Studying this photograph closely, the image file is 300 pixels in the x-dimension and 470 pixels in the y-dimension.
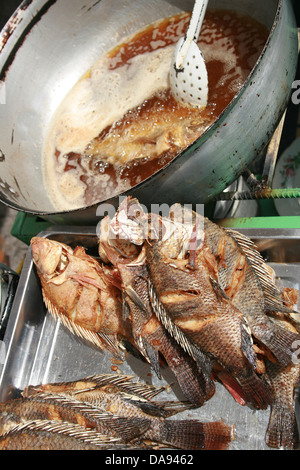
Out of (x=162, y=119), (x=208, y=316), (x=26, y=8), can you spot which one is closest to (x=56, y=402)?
(x=208, y=316)

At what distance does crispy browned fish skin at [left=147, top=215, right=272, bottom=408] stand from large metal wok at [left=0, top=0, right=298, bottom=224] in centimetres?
43

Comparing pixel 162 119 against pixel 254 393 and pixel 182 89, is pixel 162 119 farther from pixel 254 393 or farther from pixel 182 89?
pixel 254 393

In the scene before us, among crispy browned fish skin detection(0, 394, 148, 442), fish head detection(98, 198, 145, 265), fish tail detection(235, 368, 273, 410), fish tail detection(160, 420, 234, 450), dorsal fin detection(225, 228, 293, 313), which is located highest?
fish head detection(98, 198, 145, 265)

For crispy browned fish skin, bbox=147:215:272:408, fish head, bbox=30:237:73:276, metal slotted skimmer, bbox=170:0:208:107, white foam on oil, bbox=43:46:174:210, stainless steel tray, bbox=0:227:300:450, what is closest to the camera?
crispy browned fish skin, bbox=147:215:272:408

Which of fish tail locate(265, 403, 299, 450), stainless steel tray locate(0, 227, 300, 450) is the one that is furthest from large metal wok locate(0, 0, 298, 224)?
fish tail locate(265, 403, 299, 450)

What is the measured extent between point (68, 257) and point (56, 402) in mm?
774

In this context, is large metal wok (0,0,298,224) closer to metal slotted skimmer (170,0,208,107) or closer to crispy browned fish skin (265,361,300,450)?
metal slotted skimmer (170,0,208,107)

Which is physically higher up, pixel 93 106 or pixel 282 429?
pixel 93 106

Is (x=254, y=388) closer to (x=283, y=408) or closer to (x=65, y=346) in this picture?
(x=283, y=408)

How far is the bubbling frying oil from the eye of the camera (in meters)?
2.44

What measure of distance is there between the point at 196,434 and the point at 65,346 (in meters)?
0.95

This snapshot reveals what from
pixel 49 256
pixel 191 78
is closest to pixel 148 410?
pixel 49 256

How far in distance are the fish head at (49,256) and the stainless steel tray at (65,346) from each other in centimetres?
14

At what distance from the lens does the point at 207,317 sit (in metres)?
1.83
